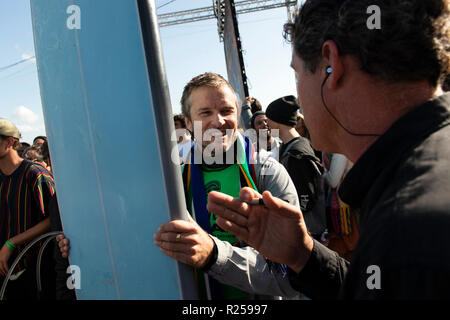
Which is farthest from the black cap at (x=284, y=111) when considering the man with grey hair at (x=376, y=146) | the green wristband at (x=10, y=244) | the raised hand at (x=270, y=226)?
the green wristband at (x=10, y=244)

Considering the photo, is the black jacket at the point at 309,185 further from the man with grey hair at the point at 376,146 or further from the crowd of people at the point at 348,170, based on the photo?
the man with grey hair at the point at 376,146

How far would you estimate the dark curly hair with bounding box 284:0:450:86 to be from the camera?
74 centimetres

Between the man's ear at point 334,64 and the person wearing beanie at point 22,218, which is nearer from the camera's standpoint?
the man's ear at point 334,64

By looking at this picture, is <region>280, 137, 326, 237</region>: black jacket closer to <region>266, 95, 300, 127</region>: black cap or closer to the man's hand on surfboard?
<region>266, 95, 300, 127</region>: black cap

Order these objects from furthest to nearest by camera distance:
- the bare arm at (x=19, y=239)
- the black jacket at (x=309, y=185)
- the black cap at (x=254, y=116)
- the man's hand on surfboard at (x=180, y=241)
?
the black cap at (x=254, y=116) < the black jacket at (x=309, y=185) < the bare arm at (x=19, y=239) < the man's hand on surfboard at (x=180, y=241)

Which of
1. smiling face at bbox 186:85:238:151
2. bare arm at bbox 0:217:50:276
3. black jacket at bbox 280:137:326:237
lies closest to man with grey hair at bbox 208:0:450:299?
smiling face at bbox 186:85:238:151

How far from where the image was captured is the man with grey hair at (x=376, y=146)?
438mm

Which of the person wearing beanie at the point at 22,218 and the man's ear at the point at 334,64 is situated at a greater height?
the man's ear at the point at 334,64

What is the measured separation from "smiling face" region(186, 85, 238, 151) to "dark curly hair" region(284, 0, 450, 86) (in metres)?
0.87

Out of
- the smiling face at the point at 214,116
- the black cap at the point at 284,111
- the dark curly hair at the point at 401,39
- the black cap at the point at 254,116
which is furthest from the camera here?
the black cap at the point at 254,116

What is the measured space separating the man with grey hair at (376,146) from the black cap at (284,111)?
1.81 metres

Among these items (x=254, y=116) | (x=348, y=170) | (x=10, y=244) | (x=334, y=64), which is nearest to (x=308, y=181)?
(x=348, y=170)

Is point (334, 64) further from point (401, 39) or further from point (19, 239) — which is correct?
point (19, 239)

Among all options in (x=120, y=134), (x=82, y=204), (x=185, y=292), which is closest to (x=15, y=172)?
(x=82, y=204)
